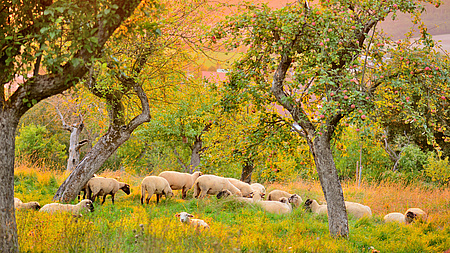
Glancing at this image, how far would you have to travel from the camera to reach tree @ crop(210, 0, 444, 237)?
8.24m

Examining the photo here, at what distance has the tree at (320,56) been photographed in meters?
8.24

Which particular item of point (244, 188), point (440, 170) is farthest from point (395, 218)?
point (440, 170)

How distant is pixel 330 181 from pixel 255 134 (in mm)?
2404

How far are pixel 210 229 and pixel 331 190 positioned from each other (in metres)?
3.35

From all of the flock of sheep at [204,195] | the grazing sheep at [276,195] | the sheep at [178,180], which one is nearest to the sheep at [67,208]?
the flock of sheep at [204,195]

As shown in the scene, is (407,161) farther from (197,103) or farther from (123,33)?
(123,33)

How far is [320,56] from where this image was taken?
303 inches

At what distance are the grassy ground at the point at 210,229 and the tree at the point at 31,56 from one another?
1.39m

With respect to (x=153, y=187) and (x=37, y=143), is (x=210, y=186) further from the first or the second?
(x=37, y=143)

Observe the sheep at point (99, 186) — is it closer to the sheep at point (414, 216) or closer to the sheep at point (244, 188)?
the sheep at point (244, 188)

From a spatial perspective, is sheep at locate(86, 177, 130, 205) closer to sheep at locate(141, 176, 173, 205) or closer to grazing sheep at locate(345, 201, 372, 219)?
sheep at locate(141, 176, 173, 205)

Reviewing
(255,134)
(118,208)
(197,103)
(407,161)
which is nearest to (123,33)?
(255,134)

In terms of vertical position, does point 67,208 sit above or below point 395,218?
above

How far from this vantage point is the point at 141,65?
13531mm
